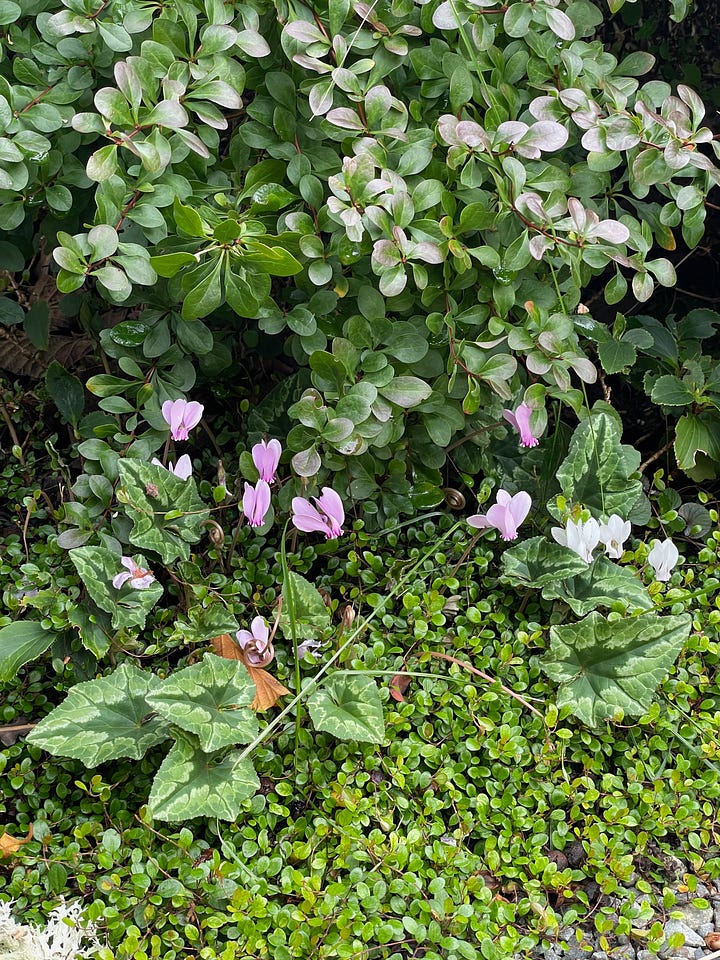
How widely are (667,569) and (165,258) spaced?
1255 mm

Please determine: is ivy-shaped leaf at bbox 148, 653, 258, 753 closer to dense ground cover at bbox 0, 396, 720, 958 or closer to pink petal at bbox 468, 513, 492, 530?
dense ground cover at bbox 0, 396, 720, 958

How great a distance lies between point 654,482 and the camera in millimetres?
2303

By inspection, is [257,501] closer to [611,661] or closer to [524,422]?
[524,422]

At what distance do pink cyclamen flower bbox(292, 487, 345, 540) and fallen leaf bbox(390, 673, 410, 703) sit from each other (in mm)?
329

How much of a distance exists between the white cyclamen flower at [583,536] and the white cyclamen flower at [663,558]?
158 mm

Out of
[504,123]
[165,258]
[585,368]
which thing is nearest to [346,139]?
[504,123]

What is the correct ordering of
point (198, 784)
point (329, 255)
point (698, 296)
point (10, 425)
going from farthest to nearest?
point (698, 296), point (10, 425), point (329, 255), point (198, 784)

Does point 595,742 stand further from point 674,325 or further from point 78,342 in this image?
point 78,342

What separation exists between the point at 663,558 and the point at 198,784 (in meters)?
1.09

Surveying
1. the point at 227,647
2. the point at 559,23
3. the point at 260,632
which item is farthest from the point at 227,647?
the point at 559,23

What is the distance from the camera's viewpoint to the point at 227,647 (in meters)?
1.87

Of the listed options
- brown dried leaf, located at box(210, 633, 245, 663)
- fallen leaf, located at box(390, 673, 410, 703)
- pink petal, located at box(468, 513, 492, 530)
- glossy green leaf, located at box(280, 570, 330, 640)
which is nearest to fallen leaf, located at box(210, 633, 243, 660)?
brown dried leaf, located at box(210, 633, 245, 663)

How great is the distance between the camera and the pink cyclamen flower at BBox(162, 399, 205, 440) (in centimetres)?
178

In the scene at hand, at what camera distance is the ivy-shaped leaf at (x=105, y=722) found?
5.22 feet
